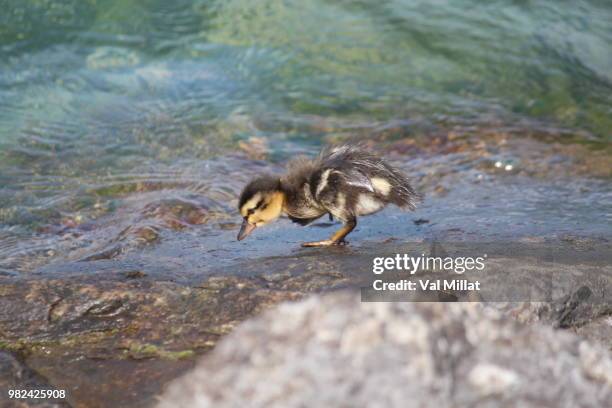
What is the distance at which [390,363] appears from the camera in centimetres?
202

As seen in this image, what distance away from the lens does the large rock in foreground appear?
2.00 m

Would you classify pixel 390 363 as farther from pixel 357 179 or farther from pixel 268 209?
pixel 268 209

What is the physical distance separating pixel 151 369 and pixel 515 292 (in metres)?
1.67

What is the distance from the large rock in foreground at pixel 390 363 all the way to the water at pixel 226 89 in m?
3.89

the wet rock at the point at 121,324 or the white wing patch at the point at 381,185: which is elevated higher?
the white wing patch at the point at 381,185

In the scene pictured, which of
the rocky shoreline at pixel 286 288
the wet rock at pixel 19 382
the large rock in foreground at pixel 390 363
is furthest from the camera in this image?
the wet rock at pixel 19 382

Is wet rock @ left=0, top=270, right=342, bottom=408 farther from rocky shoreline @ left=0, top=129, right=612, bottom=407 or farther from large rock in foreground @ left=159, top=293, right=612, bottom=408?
large rock in foreground @ left=159, top=293, right=612, bottom=408

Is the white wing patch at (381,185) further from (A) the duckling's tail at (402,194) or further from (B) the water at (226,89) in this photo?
(B) the water at (226,89)

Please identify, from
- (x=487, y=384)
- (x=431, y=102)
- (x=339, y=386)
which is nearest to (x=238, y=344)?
(x=339, y=386)

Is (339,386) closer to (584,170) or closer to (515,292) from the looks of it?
(515,292)

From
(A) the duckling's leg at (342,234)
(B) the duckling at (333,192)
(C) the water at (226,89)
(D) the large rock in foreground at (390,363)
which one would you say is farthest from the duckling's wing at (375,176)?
(D) the large rock in foreground at (390,363)

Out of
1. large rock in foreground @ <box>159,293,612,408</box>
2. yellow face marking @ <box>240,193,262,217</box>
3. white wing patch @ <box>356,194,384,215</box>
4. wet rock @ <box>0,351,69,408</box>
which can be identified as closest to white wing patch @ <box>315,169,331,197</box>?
white wing patch @ <box>356,194,384,215</box>
